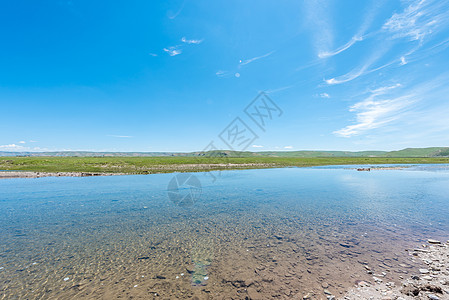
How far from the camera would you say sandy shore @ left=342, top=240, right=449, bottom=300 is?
632 cm

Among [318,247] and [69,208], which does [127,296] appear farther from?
[69,208]

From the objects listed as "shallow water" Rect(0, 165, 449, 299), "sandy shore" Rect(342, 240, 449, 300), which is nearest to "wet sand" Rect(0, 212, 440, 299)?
"shallow water" Rect(0, 165, 449, 299)

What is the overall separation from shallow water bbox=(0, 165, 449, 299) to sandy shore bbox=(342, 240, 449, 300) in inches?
16.4

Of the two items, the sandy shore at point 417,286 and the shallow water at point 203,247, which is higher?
the sandy shore at point 417,286

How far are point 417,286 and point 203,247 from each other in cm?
910

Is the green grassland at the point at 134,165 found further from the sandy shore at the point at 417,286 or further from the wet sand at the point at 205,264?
the sandy shore at the point at 417,286

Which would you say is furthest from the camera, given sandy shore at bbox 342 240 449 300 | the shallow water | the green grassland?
the green grassland

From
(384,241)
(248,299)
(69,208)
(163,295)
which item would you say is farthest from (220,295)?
(69,208)

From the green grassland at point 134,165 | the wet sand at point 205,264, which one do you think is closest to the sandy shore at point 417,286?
the wet sand at point 205,264

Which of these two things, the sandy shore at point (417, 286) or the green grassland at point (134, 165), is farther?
the green grassland at point (134, 165)

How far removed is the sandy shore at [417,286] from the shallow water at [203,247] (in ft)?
1.37

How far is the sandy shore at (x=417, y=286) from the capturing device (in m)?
6.32

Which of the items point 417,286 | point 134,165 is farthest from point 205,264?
point 134,165

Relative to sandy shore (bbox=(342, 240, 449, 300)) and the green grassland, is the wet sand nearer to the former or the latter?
sandy shore (bbox=(342, 240, 449, 300))
